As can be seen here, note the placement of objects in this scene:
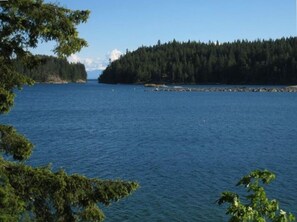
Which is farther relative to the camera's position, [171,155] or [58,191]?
[171,155]

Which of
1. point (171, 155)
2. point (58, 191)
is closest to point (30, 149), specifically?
point (58, 191)

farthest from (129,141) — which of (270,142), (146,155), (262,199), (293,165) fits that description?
(262,199)

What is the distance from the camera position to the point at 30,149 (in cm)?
960

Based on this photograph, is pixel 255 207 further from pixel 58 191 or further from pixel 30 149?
pixel 30 149

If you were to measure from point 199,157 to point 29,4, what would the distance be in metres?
32.5

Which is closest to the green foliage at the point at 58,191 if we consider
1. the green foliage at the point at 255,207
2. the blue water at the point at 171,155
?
the green foliage at the point at 255,207

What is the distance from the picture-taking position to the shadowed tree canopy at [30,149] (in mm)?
8961

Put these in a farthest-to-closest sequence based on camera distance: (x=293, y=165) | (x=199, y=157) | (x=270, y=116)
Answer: (x=270, y=116) → (x=199, y=157) → (x=293, y=165)

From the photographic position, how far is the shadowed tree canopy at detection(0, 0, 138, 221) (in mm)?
8961

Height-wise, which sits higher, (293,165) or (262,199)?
(262,199)

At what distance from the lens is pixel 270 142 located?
49.4 metres

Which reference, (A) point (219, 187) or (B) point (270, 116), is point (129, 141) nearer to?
(A) point (219, 187)

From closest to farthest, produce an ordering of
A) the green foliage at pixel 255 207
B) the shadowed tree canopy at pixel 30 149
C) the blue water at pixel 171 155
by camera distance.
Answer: the green foliage at pixel 255 207 < the shadowed tree canopy at pixel 30 149 < the blue water at pixel 171 155

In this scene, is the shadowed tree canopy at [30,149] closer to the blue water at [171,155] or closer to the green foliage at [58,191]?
the green foliage at [58,191]
